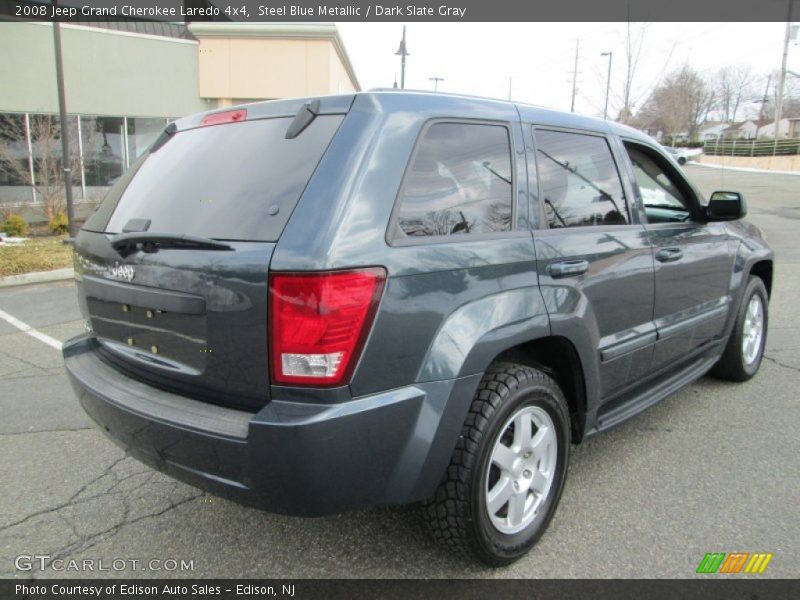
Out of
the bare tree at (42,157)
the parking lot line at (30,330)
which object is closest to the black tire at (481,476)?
the parking lot line at (30,330)

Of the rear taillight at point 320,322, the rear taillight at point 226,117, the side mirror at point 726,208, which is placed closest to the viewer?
the rear taillight at point 320,322

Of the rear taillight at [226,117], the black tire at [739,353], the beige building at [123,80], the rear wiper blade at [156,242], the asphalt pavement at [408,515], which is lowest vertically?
the asphalt pavement at [408,515]

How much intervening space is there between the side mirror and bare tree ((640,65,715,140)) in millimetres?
35487

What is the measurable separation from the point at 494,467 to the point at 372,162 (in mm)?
1299

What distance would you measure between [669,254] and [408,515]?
2014 mm

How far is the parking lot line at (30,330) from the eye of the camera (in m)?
5.72

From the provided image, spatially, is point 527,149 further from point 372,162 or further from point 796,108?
point 796,108

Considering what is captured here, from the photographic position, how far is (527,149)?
2633mm

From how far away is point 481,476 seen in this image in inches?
88.2

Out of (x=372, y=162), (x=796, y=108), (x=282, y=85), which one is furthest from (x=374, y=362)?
(x=796, y=108)

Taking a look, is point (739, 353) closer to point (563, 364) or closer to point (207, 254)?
point (563, 364)

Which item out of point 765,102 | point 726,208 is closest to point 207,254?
point 726,208

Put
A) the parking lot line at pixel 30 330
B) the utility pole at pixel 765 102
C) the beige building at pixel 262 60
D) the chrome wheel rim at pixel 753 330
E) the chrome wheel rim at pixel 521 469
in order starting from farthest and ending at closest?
the utility pole at pixel 765 102
the beige building at pixel 262 60
the parking lot line at pixel 30 330
the chrome wheel rim at pixel 753 330
the chrome wheel rim at pixel 521 469

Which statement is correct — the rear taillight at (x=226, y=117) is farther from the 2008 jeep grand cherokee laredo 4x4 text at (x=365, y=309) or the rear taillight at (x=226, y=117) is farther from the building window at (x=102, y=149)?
the building window at (x=102, y=149)
